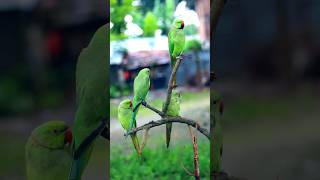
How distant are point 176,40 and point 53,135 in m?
1.40

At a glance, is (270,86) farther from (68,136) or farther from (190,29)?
(68,136)

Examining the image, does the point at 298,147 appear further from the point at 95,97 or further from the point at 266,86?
the point at 95,97

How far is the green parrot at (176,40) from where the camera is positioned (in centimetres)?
524

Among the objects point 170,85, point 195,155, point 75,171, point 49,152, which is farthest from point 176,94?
point 49,152

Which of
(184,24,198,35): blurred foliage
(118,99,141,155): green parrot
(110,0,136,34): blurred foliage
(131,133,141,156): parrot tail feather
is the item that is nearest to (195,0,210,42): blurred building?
(184,24,198,35): blurred foliage

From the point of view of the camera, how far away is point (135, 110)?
5086mm

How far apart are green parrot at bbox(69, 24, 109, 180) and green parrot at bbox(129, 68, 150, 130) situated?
31 centimetres

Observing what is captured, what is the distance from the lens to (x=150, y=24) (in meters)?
5.11

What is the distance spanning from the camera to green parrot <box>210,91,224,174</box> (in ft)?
18.3

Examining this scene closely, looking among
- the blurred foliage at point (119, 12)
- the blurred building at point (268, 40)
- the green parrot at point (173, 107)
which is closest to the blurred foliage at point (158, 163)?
the green parrot at point (173, 107)

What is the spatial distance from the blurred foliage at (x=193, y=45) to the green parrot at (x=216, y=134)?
→ 0.46m

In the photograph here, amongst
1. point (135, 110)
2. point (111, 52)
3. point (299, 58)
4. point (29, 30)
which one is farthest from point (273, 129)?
point (29, 30)

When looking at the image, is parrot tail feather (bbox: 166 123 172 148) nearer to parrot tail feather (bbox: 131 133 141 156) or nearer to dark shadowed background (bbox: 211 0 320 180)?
parrot tail feather (bbox: 131 133 141 156)

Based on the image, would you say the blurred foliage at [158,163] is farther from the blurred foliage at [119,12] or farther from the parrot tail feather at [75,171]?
the blurred foliage at [119,12]
